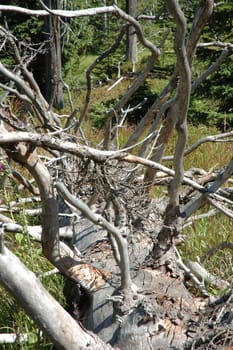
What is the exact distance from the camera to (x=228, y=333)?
185 cm

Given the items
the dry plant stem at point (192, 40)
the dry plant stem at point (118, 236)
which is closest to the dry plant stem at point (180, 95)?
the dry plant stem at point (192, 40)

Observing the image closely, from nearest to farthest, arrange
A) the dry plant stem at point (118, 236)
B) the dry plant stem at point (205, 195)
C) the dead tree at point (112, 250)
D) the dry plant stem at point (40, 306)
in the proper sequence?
1. the dry plant stem at point (40, 306)
2. the dead tree at point (112, 250)
3. the dry plant stem at point (118, 236)
4. the dry plant stem at point (205, 195)

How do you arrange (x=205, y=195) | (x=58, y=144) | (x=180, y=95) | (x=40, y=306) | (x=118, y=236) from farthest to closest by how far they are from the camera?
(x=205, y=195) → (x=180, y=95) → (x=118, y=236) → (x=58, y=144) → (x=40, y=306)

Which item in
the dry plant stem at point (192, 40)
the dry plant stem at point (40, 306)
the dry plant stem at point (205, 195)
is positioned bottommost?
the dry plant stem at point (40, 306)

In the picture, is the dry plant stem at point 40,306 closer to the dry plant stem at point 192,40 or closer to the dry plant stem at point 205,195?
the dry plant stem at point 205,195

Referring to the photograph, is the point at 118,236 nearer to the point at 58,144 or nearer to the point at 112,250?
the point at 112,250

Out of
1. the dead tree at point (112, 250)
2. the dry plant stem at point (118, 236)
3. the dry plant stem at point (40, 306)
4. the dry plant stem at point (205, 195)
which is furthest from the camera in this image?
the dry plant stem at point (205, 195)

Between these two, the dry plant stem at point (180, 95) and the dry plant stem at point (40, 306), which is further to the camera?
the dry plant stem at point (180, 95)

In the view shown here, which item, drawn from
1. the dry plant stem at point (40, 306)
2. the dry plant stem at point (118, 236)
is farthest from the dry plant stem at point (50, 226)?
the dry plant stem at point (40, 306)

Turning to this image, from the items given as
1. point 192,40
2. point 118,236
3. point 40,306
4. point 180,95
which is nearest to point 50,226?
point 118,236

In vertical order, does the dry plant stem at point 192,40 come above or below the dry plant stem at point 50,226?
above

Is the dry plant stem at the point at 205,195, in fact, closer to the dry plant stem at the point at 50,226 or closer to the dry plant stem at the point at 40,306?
the dry plant stem at the point at 50,226

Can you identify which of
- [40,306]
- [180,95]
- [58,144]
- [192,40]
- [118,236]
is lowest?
[40,306]

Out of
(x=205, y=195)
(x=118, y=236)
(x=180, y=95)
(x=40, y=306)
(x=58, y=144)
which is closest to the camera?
(x=40, y=306)
